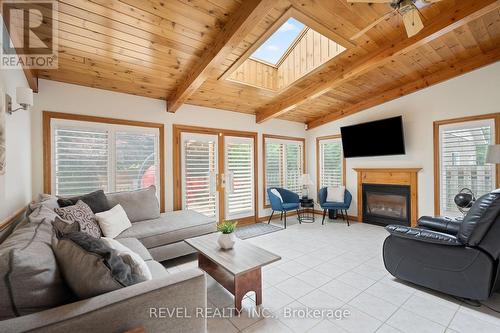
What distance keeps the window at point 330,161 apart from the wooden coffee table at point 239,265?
390cm

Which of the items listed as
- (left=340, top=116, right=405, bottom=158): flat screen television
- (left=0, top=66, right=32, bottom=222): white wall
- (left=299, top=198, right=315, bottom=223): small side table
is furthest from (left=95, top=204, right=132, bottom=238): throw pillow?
(left=340, top=116, right=405, bottom=158): flat screen television

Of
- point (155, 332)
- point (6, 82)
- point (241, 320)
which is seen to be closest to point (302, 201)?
point (241, 320)

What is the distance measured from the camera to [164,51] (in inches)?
112

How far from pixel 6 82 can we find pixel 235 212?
3809 millimetres

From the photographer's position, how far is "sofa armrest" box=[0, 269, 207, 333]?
0.95m

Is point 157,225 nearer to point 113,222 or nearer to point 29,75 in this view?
point 113,222

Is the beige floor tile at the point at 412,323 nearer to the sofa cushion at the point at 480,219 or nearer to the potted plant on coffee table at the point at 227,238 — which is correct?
the sofa cushion at the point at 480,219

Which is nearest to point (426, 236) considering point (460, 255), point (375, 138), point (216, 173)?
point (460, 255)

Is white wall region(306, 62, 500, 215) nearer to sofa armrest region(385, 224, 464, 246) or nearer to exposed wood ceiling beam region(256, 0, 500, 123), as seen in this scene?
exposed wood ceiling beam region(256, 0, 500, 123)

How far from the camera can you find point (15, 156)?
7.40 ft

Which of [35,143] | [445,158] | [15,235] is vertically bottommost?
[15,235]

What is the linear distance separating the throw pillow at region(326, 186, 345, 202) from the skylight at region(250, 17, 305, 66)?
3033 mm

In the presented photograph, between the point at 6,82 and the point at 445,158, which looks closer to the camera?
the point at 6,82

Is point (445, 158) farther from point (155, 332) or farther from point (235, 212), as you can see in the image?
point (155, 332)
